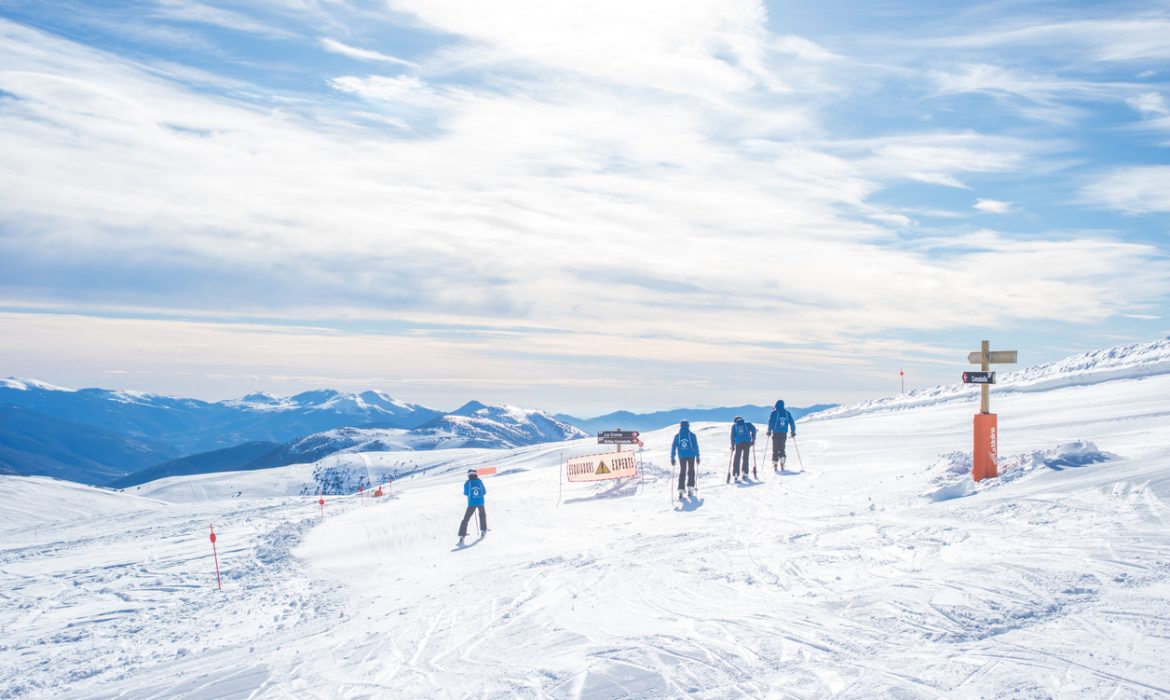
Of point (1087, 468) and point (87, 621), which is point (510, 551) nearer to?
point (87, 621)

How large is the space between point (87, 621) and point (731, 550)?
35.5ft

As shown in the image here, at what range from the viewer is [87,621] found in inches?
497

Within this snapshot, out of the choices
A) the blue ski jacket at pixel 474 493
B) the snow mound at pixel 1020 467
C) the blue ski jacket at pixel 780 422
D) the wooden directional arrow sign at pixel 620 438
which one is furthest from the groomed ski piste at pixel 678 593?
the wooden directional arrow sign at pixel 620 438

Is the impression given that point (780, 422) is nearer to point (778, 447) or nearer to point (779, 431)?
point (779, 431)

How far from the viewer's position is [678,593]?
10516 mm

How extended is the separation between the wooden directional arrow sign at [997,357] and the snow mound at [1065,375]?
16.5 meters

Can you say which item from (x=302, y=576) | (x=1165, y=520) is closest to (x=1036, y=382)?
(x=1165, y=520)

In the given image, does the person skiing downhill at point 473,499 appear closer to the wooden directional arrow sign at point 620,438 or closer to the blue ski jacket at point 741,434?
the blue ski jacket at point 741,434

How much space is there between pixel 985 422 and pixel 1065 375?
2308 centimetres

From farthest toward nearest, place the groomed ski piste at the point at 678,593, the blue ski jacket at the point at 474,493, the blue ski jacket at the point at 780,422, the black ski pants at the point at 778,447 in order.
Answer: the black ski pants at the point at 778,447 < the blue ski jacket at the point at 780,422 < the blue ski jacket at the point at 474,493 < the groomed ski piste at the point at 678,593

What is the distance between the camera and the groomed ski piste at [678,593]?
24.4ft

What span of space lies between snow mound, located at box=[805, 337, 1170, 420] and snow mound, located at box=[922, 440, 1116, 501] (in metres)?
16.1

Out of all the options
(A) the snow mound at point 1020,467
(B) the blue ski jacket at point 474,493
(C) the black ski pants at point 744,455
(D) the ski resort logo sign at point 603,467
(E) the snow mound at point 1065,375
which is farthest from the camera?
(E) the snow mound at point 1065,375

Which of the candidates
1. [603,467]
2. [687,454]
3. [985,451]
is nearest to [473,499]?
[687,454]
